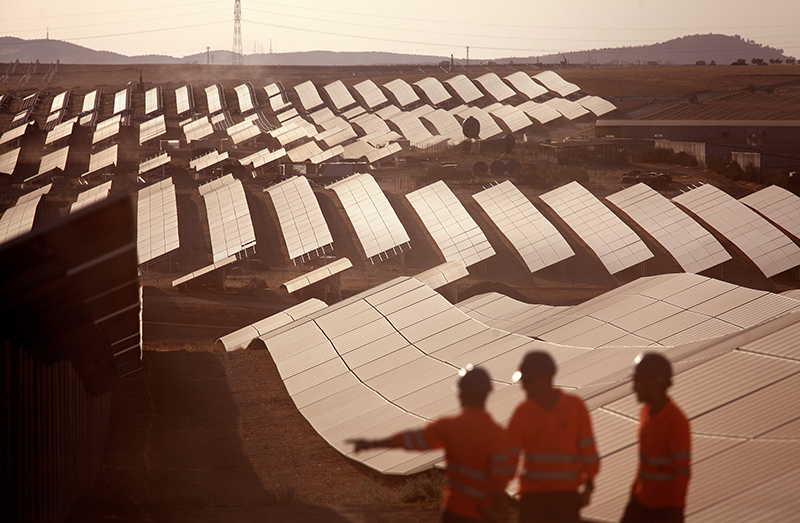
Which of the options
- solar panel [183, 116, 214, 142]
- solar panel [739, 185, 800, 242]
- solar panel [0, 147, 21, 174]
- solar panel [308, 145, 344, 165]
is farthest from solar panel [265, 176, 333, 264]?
solar panel [183, 116, 214, 142]

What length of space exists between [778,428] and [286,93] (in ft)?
295

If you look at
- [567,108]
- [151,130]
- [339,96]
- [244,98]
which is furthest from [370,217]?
[244,98]

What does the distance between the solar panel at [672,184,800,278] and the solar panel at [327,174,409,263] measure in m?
15.0

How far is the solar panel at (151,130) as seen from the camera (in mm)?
69000

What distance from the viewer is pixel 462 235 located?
34.9m

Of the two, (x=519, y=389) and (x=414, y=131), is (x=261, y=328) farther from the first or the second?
(x=414, y=131)

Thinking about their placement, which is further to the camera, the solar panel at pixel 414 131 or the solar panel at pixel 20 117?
the solar panel at pixel 20 117

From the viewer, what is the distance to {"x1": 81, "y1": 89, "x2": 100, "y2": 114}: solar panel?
86.8m

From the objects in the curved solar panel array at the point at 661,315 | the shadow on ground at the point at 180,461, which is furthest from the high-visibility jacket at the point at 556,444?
the curved solar panel array at the point at 661,315

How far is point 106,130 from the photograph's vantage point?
71.1 meters

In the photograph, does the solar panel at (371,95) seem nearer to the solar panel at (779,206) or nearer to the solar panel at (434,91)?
the solar panel at (434,91)

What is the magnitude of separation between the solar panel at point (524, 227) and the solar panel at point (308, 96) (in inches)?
1817

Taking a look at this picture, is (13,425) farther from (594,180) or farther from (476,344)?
(594,180)

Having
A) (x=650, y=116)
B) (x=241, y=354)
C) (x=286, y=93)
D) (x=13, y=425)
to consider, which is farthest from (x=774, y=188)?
(x=286, y=93)
